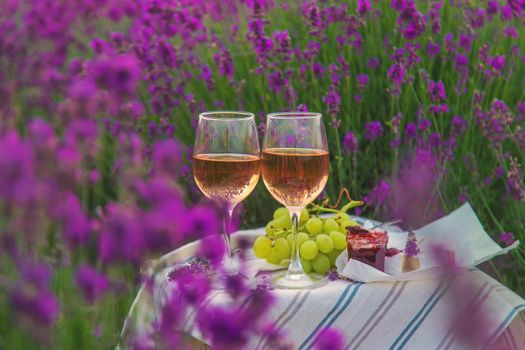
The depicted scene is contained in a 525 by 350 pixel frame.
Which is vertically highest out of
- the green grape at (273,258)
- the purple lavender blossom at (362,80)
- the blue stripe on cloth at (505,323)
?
Result: the purple lavender blossom at (362,80)

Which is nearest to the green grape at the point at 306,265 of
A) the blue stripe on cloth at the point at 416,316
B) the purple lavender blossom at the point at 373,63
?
the blue stripe on cloth at the point at 416,316

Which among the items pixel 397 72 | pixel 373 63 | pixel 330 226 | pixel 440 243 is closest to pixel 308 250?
pixel 330 226

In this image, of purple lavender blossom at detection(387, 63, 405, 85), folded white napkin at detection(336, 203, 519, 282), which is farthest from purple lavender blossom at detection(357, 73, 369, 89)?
folded white napkin at detection(336, 203, 519, 282)

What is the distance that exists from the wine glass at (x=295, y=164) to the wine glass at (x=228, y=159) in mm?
40

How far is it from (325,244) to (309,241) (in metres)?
0.04

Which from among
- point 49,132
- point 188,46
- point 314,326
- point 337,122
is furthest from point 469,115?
point 49,132

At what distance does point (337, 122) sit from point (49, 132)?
1.88 m

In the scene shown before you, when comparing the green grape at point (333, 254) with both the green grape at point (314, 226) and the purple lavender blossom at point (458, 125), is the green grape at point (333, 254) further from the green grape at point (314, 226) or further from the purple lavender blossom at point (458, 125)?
the purple lavender blossom at point (458, 125)

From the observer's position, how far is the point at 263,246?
1954 mm

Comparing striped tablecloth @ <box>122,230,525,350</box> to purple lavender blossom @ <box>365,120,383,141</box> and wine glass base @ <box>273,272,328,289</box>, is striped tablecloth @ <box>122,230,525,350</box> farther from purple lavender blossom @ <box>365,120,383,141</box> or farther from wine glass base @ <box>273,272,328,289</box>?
purple lavender blossom @ <box>365,120,383,141</box>

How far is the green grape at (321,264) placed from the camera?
6.20 ft

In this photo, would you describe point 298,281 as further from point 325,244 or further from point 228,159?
point 228,159

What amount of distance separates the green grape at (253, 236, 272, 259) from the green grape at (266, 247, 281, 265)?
0.05ft

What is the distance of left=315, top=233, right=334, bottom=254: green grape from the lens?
189cm
